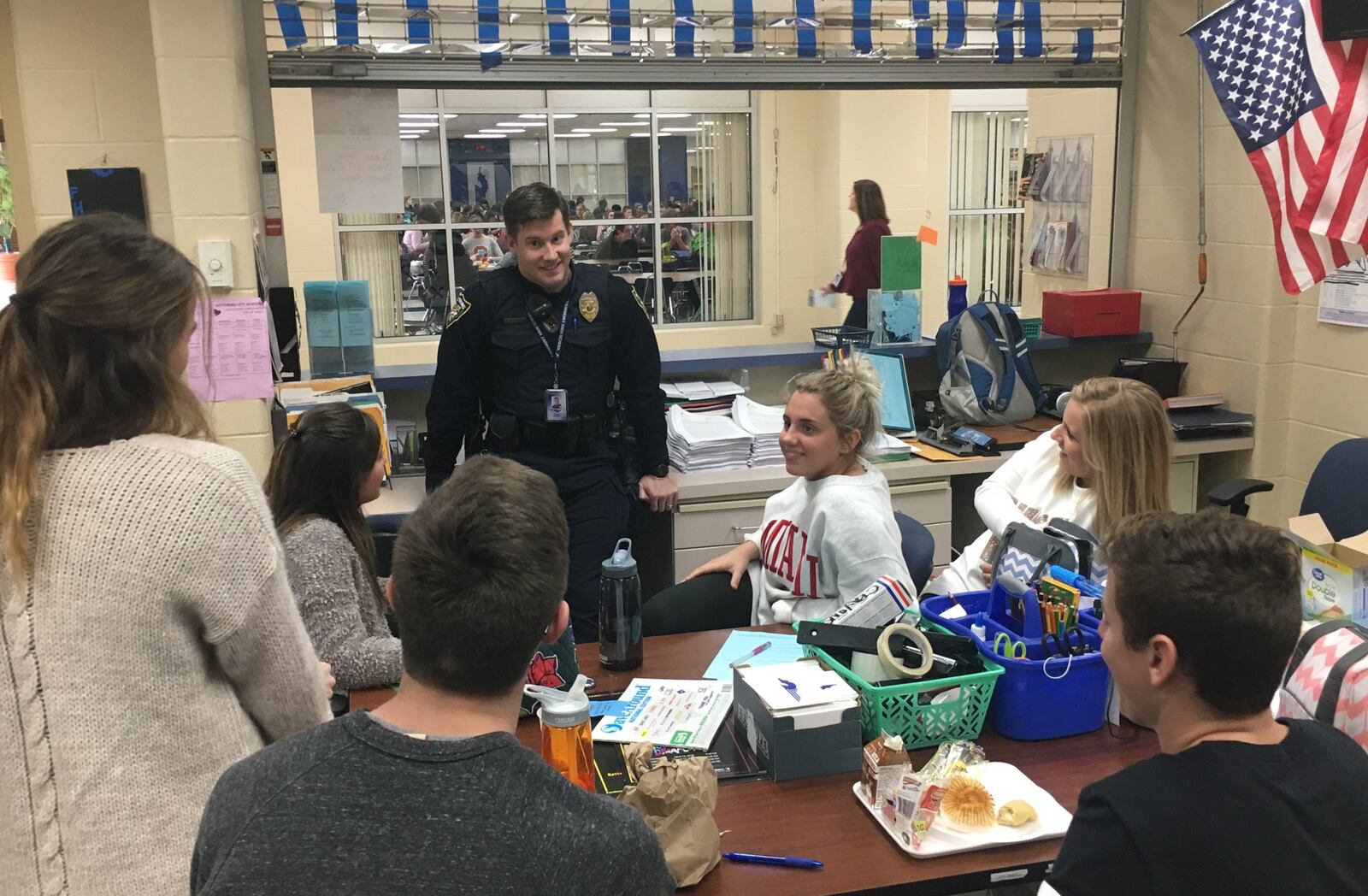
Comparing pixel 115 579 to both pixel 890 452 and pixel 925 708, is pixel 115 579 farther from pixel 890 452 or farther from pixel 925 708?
pixel 890 452

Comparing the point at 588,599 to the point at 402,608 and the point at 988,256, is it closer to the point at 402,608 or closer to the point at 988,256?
the point at 402,608

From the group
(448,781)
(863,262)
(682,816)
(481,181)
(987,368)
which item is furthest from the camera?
(481,181)

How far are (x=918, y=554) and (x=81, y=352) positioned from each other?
198 centimetres

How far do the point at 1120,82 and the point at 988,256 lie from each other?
184 inches

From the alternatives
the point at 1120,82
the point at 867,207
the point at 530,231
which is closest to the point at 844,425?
the point at 530,231

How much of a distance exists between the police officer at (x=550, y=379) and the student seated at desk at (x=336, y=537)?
1.08m

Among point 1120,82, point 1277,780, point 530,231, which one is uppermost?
point 1120,82

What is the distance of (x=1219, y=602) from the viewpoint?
1242 mm

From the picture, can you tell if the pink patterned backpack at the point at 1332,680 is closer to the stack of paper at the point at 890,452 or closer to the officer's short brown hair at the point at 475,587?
the officer's short brown hair at the point at 475,587

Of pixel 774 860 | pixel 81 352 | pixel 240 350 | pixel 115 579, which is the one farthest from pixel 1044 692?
pixel 240 350

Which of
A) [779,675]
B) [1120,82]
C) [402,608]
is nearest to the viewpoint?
[402,608]

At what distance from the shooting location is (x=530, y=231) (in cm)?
308

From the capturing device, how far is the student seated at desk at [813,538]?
2441mm

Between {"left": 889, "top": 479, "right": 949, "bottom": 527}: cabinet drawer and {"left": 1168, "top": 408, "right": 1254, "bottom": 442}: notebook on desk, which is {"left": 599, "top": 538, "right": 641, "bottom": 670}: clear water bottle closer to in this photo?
{"left": 889, "top": 479, "right": 949, "bottom": 527}: cabinet drawer
